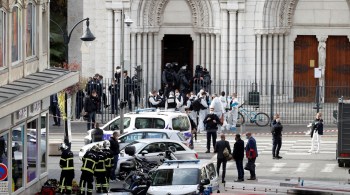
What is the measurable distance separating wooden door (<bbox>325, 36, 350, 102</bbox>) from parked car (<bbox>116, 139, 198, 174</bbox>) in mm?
16049

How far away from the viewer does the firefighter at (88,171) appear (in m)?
40.6

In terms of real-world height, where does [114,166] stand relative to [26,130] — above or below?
below

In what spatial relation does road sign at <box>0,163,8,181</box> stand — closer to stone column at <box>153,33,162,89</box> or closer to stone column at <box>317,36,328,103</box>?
stone column at <box>153,33,162,89</box>

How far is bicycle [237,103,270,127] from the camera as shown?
57.3 metres

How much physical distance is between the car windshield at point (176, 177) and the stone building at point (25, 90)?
350cm

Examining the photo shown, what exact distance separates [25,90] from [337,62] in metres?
25.0

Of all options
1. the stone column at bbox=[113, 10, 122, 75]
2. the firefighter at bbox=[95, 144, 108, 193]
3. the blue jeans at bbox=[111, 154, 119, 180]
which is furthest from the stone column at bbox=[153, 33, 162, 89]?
the firefighter at bbox=[95, 144, 108, 193]

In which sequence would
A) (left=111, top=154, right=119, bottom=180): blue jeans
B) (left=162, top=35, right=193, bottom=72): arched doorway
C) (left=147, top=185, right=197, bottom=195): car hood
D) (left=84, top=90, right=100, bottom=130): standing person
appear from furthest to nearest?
1. (left=162, top=35, right=193, bottom=72): arched doorway
2. (left=84, top=90, right=100, bottom=130): standing person
3. (left=111, top=154, right=119, bottom=180): blue jeans
4. (left=147, top=185, right=197, bottom=195): car hood

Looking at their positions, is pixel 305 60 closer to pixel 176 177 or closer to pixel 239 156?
pixel 239 156

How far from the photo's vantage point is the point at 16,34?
128ft

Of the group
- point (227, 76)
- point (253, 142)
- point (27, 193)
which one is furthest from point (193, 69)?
point (27, 193)

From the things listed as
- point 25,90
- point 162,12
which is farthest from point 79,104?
point 25,90

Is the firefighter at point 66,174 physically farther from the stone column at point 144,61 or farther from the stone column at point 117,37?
the stone column at point 144,61

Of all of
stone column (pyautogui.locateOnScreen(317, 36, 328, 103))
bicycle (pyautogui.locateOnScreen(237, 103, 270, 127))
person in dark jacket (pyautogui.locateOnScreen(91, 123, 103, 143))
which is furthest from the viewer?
stone column (pyautogui.locateOnScreen(317, 36, 328, 103))
